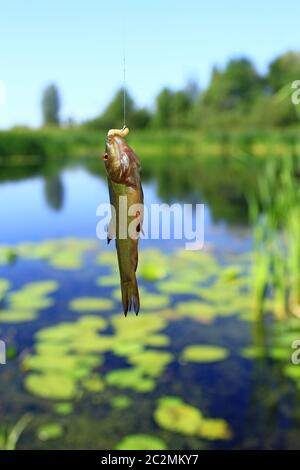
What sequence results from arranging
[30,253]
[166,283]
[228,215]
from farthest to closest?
[228,215], [30,253], [166,283]

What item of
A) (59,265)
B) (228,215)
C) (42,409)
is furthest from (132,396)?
(228,215)

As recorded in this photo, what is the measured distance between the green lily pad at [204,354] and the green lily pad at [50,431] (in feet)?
3.47

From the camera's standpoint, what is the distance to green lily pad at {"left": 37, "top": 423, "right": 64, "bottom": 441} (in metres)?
2.66

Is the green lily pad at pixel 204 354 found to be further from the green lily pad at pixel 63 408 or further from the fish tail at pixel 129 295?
the fish tail at pixel 129 295

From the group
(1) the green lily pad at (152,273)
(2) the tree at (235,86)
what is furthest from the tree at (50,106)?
(1) the green lily pad at (152,273)

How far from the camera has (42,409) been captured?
9.41ft

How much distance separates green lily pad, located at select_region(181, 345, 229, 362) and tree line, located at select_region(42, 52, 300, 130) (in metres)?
11.4

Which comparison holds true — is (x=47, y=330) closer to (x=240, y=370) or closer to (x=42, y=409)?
(x=42, y=409)

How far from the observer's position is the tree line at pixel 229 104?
67.1 ft

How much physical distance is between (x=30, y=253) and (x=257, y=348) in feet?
10.6

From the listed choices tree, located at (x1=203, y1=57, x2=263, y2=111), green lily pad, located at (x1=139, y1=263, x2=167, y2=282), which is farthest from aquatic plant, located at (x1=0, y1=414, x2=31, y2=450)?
tree, located at (x1=203, y1=57, x2=263, y2=111)
